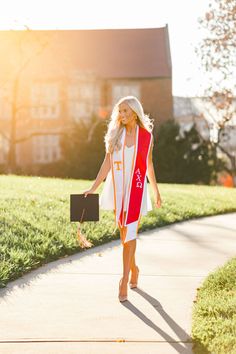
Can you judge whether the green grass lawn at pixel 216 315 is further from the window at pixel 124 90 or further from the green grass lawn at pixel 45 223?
the window at pixel 124 90

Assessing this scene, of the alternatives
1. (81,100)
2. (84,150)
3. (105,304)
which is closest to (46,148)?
(81,100)

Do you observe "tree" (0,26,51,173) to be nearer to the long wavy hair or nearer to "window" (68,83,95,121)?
"window" (68,83,95,121)

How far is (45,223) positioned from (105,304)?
4187mm

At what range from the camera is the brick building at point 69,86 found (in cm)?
3825

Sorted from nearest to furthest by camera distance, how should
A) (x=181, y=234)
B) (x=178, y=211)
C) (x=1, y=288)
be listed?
(x=1, y=288), (x=181, y=234), (x=178, y=211)

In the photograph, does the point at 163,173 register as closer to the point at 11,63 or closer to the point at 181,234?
the point at 11,63

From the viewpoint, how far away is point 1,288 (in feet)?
20.1

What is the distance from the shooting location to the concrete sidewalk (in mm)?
4574

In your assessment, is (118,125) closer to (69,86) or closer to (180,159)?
(180,159)

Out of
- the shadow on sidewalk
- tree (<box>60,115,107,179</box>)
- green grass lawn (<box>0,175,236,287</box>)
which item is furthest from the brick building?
the shadow on sidewalk

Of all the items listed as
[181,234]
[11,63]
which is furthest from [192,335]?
[11,63]

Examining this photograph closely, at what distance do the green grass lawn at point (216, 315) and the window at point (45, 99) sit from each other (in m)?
32.3

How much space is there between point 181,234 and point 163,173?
21.4 metres

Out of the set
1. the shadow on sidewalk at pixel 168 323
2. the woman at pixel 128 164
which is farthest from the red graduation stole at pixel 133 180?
the shadow on sidewalk at pixel 168 323
